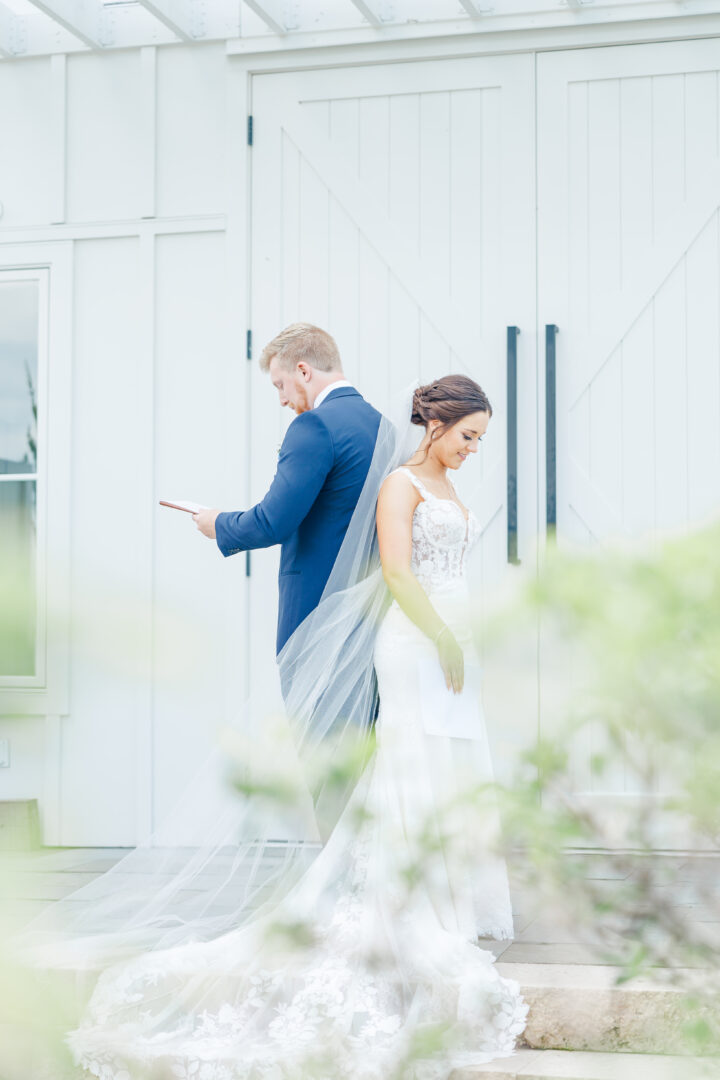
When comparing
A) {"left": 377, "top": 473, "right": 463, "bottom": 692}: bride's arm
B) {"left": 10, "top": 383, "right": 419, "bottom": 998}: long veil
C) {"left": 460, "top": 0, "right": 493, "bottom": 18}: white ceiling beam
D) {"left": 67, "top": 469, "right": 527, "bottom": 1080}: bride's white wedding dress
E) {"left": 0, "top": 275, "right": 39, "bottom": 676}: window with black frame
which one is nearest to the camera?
{"left": 67, "top": 469, "right": 527, "bottom": 1080}: bride's white wedding dress

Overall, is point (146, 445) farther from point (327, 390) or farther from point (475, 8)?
point (475, 8)

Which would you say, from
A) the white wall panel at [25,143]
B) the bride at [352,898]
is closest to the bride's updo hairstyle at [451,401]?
the bride at [352,898]

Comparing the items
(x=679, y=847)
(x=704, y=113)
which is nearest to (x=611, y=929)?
(x=679, y=847)

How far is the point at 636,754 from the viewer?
2.17 feet

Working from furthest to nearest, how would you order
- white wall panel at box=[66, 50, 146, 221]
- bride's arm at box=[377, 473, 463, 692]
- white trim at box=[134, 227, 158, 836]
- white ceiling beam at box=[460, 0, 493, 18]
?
white wall panel at box=[66, 50, 146, 221] < white trim at box=[134, 227, 158, 836] < white ceiling beam at box=[460, 0, 493, 18] < bride's arm at box=[377, 473, 463, 692]

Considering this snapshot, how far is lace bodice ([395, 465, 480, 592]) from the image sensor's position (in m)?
3.11

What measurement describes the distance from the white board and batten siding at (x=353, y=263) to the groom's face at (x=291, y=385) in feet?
3.30

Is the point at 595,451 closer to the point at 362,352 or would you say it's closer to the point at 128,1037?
the point at 362,352

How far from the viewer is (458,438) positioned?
314 cm

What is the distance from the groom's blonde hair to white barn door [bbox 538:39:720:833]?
123 centimetres

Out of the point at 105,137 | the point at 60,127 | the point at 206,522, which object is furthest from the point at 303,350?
the point at 60,127

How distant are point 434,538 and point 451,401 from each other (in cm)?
36

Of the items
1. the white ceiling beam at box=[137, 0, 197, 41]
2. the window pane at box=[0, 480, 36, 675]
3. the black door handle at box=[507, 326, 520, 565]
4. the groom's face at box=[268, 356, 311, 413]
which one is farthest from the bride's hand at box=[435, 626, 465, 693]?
the white ceiling beam at box=[137, 0, 197, 41]

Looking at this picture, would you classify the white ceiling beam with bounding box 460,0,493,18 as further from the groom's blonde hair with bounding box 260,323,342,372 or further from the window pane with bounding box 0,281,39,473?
the window pane with bounding box 0,281,39,473
